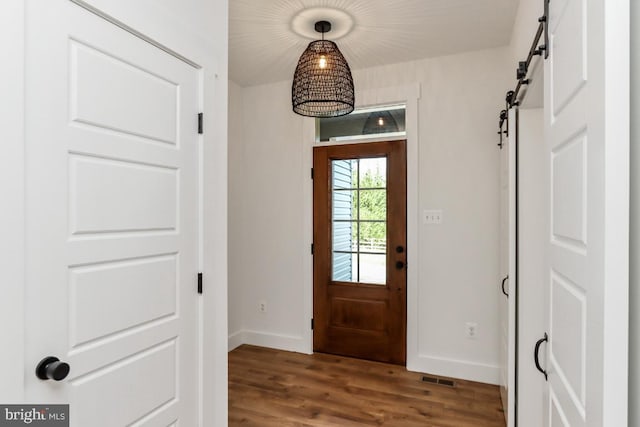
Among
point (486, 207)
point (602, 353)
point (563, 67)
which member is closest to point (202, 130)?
point (563, 67)

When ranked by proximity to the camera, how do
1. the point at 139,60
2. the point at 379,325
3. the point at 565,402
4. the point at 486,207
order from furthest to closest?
the point at 379,325 → the point at 486,207 → the point at 139,60 → the point at 565,402

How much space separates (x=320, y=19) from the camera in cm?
266

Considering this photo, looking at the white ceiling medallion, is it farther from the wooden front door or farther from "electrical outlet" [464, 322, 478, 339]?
"electrical outlet" [464, 322, 478, 339]

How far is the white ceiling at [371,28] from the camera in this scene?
2508mm

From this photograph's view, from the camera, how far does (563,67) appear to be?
1.04 metres

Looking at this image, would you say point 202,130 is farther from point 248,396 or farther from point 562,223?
point 248,396

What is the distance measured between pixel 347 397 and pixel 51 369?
2214mm

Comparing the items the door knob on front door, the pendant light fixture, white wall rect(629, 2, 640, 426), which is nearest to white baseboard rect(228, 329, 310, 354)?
the pendant light fixture

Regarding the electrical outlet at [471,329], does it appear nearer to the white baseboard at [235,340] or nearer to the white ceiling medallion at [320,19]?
the white baseboard at [235,340]

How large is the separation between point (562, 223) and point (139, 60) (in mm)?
1484

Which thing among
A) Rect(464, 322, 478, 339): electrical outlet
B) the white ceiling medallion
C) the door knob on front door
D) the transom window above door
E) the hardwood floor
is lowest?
the hardwood floor

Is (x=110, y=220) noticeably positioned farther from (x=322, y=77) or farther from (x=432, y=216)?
(x=432, y=216)

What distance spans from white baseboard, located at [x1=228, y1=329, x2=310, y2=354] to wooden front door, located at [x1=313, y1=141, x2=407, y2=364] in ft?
0.51

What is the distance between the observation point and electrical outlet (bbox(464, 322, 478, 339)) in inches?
126
